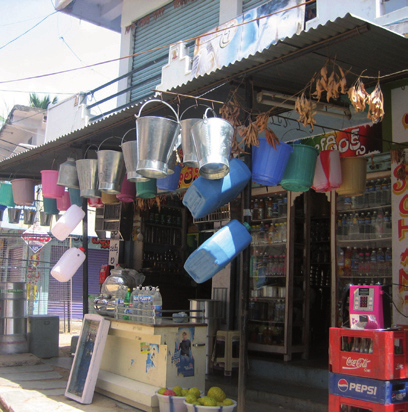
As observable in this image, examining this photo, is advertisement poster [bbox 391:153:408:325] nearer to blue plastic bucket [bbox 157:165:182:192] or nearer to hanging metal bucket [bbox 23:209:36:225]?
blue plastic bucket [bbox 157:165:182:192]

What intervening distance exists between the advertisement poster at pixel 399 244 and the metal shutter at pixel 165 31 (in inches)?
218

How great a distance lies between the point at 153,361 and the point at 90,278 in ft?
47.7

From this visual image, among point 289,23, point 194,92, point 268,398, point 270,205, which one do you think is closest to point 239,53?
point 289,23

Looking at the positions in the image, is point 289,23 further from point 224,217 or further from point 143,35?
point 143,35

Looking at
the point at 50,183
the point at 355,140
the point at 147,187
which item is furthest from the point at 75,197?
the point at 355,140

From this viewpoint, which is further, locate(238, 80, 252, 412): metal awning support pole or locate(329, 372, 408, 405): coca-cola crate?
locate(238, 80, 252, 412): metal awning support pole


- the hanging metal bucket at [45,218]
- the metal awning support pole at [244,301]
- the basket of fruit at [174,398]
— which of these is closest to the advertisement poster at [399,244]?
the metal awning support pole at [244,301]

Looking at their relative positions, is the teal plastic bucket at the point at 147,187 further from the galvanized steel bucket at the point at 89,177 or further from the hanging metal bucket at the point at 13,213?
the hanging metal bucket at the point at 13,213

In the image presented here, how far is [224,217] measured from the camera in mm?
8500

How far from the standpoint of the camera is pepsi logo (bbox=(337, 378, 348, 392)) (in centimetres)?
387

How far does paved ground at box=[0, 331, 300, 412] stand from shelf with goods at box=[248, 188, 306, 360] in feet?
5.23

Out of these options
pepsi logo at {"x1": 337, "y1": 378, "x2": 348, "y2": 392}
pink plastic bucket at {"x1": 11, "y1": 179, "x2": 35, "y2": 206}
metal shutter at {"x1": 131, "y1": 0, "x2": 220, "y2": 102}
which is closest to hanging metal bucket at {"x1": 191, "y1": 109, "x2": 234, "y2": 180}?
pepsi logo at {"x1": 337, "y1": 378, "x2": 348, "y2": 392}

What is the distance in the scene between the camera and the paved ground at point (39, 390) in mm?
5531

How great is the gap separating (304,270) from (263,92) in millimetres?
3465
